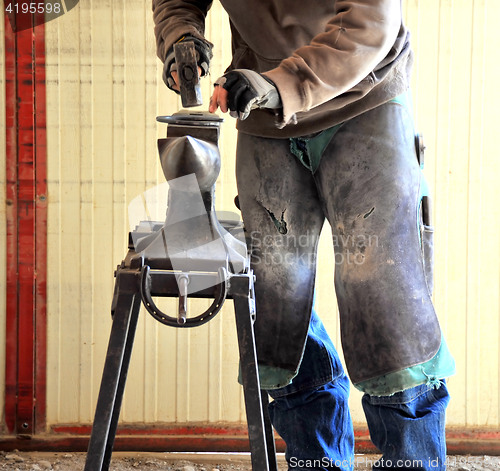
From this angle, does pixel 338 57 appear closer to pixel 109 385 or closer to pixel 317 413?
pixel 109 385

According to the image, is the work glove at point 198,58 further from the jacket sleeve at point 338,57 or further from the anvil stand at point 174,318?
the anvil stand at point 174,318

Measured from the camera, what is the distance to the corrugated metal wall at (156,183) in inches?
107

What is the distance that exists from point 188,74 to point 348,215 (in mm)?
554

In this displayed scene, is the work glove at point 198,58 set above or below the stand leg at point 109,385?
above

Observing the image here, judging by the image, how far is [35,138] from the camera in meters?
2.74

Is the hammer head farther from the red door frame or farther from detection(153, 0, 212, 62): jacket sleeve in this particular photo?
the red door frame

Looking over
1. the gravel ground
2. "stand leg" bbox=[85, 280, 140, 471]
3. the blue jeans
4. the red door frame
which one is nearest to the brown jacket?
"stand leg" bbox=[85, 280, 140, 471]

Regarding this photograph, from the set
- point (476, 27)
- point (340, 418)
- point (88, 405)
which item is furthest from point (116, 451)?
point (476, 27)

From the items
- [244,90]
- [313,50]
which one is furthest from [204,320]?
[313,50]

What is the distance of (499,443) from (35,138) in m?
2.20

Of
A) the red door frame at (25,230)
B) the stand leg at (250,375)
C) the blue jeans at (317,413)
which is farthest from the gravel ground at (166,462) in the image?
the stand leg at (250,375)

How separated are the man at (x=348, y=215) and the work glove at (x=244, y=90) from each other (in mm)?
97

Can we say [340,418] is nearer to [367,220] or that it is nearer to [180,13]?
[367,220]

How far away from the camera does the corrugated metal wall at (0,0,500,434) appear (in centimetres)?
272
